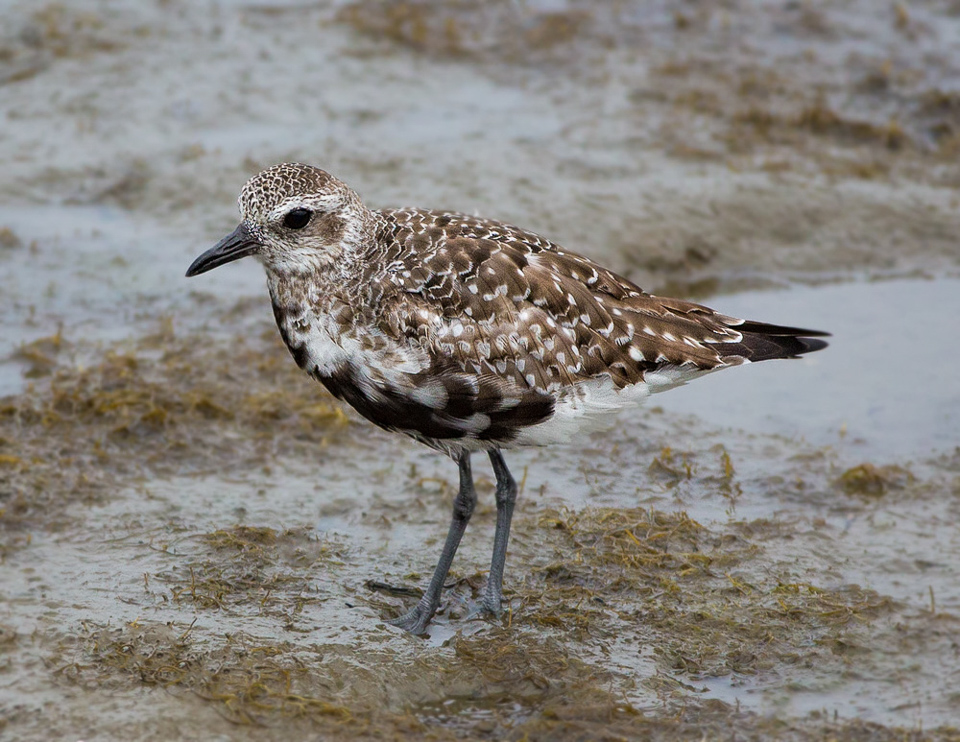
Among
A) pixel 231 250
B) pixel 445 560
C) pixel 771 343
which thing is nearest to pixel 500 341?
pixel 445 560

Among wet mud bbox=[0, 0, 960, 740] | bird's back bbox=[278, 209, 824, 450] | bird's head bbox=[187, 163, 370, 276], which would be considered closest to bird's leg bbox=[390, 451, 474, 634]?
wet mud bbox=[0, 0, 960, 740]

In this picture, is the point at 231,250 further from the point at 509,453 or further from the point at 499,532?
the point at 509,453

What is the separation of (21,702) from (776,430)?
18.7 ft

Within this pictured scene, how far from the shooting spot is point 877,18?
52.5 ft

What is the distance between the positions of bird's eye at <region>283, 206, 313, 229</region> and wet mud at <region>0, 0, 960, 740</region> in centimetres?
216

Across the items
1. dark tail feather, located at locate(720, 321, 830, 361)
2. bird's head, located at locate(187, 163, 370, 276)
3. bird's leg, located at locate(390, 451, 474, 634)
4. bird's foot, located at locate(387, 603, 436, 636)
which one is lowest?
bird's foot, located at locate(387, 603, 436, 636)

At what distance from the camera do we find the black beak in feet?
23.0

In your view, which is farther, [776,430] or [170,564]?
[776,430]

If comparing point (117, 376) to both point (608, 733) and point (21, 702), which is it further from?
point (608, 733)

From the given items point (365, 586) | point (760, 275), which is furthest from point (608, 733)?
point (760, 275)

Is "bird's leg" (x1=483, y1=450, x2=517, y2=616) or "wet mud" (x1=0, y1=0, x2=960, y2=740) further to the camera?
"bird's leg" (x1=483, y1=450, x2=517, y2=616)

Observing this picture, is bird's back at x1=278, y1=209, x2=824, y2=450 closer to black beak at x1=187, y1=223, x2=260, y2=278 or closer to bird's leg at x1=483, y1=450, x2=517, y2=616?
bird's leg at x1=483, y1=450, x2=517, y2=616

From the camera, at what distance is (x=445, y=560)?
7492 mm

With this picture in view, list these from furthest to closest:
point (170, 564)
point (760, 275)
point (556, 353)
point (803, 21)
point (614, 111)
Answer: point (803, 21) < point (614, 111) < point (760, 275) < point (170, 564) < point (556, 353)
